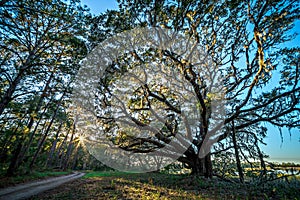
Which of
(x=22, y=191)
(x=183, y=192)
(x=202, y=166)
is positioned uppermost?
(x=202, y=166)

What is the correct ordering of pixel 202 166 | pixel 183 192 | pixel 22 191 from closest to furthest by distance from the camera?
pixel 183 192, pixel 22 191, pixel 202 166

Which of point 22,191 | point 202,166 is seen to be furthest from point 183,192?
point 22,191

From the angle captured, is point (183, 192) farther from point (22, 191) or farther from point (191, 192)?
point (22, 191)

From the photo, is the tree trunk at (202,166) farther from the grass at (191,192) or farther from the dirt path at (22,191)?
the dirt path at (22,191)

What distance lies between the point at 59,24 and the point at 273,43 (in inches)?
380

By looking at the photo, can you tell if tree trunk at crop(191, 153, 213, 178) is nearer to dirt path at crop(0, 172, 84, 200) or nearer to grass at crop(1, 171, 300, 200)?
grass at crop(1, 171, 300, 200)

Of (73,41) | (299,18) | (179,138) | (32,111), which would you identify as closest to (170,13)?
(73,41)

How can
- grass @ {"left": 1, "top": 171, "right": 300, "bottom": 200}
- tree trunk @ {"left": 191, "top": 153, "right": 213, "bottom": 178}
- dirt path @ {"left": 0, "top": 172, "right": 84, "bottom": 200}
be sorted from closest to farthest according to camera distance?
1. grass @ {"left": 1, "top": 171, "right": 300, "bottom": 200}
2. dirt path @ {"left": 0, "top": 172, "right": 84, "bottom": 200}
3. tree trunk @ {"left": 191, "top": 153, "right": 213, "bottom": 178}

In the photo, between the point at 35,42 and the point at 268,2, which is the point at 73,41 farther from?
the point at 268,2

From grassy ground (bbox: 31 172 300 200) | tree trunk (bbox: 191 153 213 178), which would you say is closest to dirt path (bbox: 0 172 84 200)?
grassy ground (bbox: 31 172 300 200)

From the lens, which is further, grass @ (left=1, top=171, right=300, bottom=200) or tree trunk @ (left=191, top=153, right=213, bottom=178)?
tree trunk @ (left=191, top=153, right=213, bottom=178)

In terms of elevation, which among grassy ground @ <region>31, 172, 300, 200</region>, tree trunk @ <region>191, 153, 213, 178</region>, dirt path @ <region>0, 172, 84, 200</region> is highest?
tree trunk @ <region>191, 153, 213, 178</region>

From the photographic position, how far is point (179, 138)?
365 inches

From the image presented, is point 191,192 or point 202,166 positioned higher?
point 202,166
